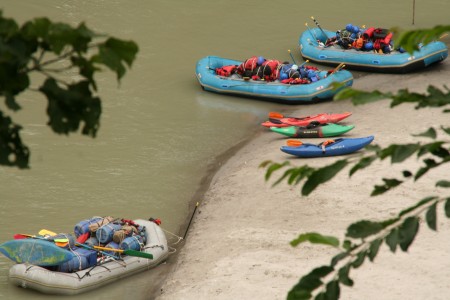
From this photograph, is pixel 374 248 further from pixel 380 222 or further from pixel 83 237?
pixel 83 237

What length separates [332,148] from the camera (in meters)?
17.1

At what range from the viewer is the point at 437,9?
85.1ft

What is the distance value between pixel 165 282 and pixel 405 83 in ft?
28.8

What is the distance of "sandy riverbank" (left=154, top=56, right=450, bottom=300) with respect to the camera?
1273 centimetres

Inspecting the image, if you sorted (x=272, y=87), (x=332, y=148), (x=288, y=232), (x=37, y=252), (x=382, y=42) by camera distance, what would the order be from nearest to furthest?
(x=37, y=252)
(x=288, y=232)
(x=332, y=148)
(x=272, y=87)
(x=382, y=42)

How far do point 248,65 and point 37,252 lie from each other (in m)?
8.20

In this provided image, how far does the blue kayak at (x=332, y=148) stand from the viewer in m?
17.0

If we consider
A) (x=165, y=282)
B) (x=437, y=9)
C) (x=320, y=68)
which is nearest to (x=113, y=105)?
(x=320, y=68)

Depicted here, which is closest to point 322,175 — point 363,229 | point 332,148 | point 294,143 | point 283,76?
point 363,229

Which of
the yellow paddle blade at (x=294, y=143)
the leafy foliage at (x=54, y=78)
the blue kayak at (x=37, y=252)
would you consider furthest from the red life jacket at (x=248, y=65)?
the leafy foliage at (x=54, y=78)

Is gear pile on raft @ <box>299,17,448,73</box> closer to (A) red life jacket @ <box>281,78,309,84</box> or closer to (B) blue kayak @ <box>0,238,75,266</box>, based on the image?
(A) red life jacket @ <box>281,78,309,84</box>

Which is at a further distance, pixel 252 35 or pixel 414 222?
pixel 252 35

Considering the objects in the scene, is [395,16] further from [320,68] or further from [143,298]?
[143,298]

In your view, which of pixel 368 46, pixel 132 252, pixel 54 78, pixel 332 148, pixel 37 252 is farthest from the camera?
pixel 368 46
